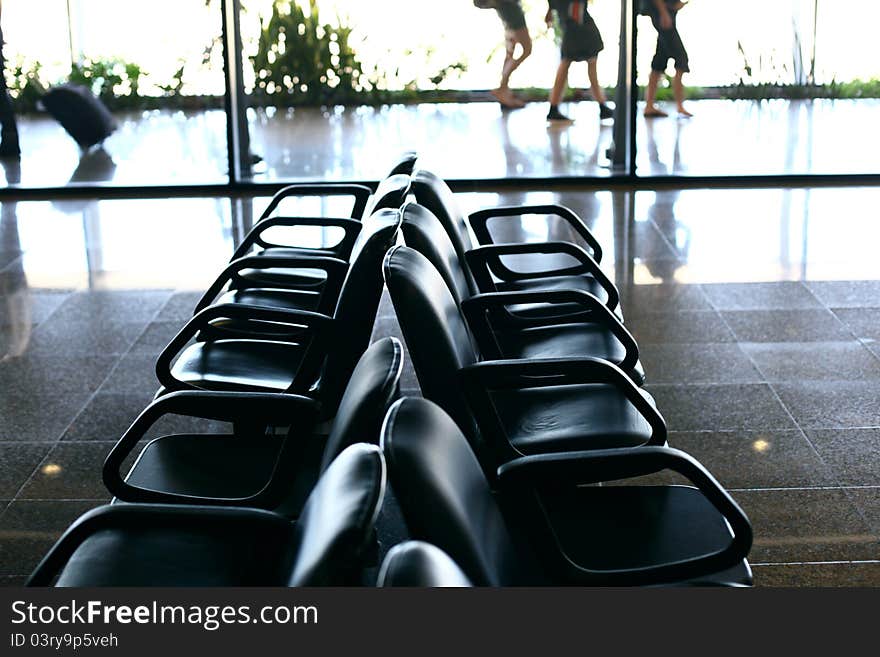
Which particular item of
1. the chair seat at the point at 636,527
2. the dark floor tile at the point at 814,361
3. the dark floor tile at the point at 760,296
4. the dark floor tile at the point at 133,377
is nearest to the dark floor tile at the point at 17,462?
the dark floor tile at the point at 133,377

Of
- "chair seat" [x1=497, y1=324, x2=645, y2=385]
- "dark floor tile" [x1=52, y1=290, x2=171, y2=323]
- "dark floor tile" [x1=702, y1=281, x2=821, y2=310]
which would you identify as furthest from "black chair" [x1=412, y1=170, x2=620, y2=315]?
"dark floor tile" [x1=52, y1=290, x2=171, y2=323]

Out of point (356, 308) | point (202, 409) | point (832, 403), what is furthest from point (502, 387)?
point (832, 403)

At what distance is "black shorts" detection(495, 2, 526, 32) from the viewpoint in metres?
6.82

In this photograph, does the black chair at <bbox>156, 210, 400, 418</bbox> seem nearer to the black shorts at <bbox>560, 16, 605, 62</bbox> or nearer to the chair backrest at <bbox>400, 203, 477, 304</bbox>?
the chair backrest at <bbox>400, 203, 477, 304</bbox>

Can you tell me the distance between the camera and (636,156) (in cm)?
742

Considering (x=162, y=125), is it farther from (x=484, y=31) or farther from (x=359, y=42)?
(x=484, y=31)

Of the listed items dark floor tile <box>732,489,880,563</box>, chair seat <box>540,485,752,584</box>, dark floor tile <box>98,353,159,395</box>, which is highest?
chair seat <box>540,485,752,584</box>

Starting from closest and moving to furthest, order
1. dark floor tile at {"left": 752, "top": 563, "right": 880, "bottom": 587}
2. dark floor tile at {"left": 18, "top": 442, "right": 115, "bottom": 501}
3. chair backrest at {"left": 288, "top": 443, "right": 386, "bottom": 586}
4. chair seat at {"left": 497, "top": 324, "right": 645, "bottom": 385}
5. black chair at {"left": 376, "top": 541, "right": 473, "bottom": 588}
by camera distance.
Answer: black chair at {"left": 376, "top": 541, "right": 473, "bottom": 588} → chair backrest at {"left": 288, "top": 443, "right": 386, "bottom": 586} → dark floor tile at {"left": 752, "top": 563, "right": 880, "bottom": 587} → chair seat at {"left": 497, "top": 324, "right": 645, "bottom": 385} → dark floor tile at {"left": 18, "top": 442, "right": 115, "bottom": 501}

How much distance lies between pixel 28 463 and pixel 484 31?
13.7 ft

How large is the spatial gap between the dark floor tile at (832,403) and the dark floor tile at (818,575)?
2.90ft

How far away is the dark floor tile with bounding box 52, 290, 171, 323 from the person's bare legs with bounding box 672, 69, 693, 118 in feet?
11.4

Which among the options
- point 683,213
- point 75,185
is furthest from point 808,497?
point 75,185

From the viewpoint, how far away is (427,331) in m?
2.47

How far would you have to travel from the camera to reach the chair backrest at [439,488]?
67.6 inches
